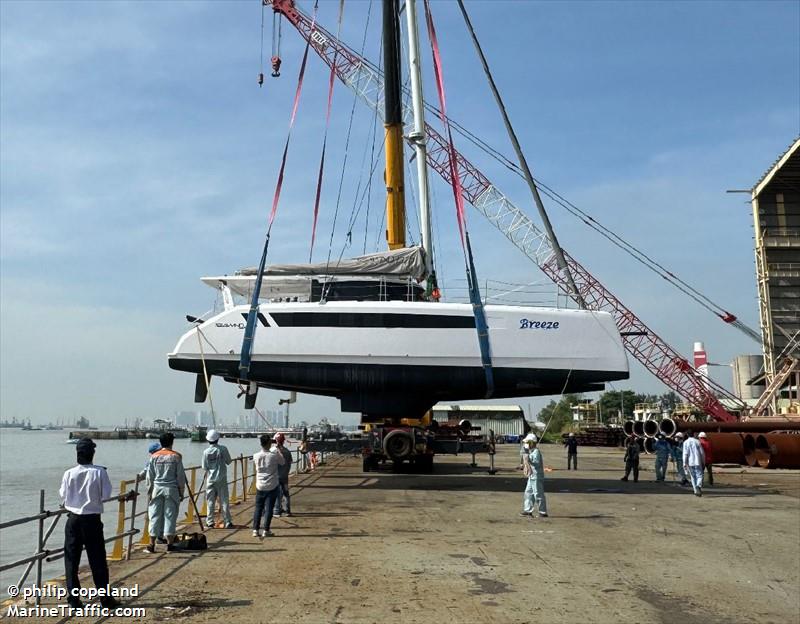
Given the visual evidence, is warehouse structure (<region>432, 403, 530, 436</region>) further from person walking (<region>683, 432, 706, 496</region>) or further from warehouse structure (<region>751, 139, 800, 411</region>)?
person walking (<region>683, 432, 706, 496</region>)

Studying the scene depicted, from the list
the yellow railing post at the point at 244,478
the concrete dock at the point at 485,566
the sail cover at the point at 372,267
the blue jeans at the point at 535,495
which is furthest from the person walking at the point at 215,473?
the sail cover at the point at 372,267

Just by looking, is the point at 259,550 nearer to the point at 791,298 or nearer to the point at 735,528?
the point at 735,528

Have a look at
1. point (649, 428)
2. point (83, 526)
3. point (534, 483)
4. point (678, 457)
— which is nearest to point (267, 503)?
point (83, 526)

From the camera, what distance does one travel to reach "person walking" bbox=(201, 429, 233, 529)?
34.0ft

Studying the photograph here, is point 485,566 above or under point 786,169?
under

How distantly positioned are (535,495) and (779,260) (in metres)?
32.3

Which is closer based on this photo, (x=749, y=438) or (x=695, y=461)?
(x=695, y=461)

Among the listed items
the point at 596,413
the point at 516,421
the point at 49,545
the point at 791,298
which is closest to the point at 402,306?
the point at 49,545

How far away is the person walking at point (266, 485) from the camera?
9.61 meters

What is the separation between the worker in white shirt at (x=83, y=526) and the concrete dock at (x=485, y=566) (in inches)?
22.7

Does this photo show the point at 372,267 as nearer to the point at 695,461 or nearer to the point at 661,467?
the point at 695,461

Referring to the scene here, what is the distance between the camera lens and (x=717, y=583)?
755 cm

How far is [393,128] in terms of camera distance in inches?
816

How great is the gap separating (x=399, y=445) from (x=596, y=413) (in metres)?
66.0
